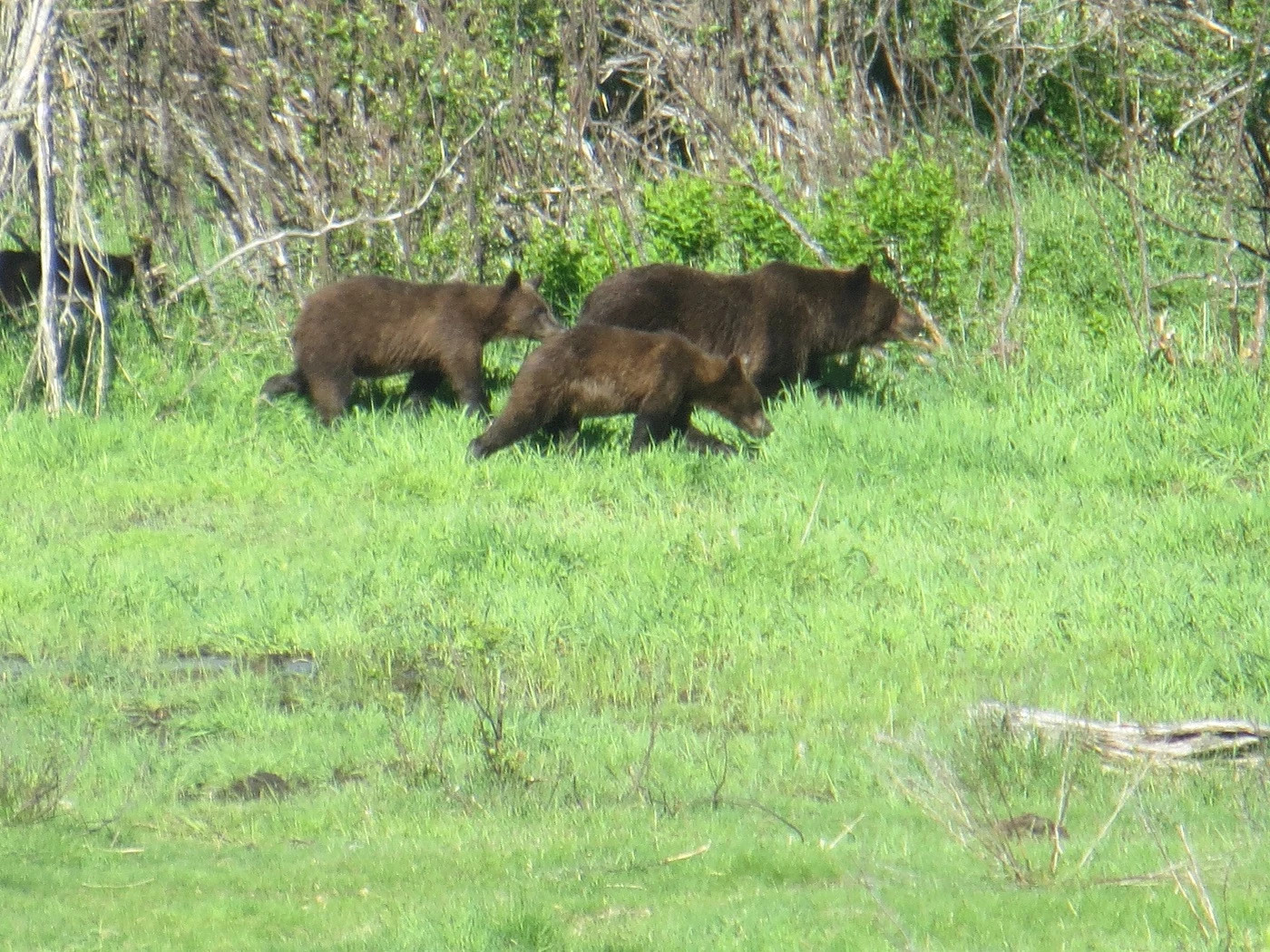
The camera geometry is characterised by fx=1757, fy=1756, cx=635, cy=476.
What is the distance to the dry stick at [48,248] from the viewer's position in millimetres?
11852

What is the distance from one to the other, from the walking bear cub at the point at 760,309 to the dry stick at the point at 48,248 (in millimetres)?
3664

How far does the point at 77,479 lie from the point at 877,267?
20.5 ft

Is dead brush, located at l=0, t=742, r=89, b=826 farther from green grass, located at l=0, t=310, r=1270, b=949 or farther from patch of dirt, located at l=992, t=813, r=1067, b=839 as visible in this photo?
patch of dirt, located at l=992, t=813, r=1067, b=839

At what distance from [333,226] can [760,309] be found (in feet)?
10.7

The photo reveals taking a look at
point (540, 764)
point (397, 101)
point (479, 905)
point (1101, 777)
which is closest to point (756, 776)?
point (540, 764)

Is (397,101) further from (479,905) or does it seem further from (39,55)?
(479,905)

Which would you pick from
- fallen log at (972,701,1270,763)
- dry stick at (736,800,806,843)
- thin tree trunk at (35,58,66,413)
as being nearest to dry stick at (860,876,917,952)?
dry stick at (736,800,806,843)

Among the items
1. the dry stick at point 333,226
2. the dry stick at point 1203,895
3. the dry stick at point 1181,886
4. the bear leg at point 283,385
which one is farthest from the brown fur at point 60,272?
the dry stick at point 1203,895

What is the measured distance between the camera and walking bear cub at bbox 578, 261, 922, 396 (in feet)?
41.4

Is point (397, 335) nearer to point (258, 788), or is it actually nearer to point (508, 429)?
point (508, 429)

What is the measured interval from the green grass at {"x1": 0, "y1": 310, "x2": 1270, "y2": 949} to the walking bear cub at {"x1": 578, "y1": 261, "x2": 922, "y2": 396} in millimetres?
546

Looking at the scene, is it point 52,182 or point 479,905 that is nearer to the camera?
point 479,905

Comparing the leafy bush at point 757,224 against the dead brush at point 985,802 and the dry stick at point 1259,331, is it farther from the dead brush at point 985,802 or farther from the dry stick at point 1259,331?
the dead brush at point 985,802

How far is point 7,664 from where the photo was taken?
26.3 feet
